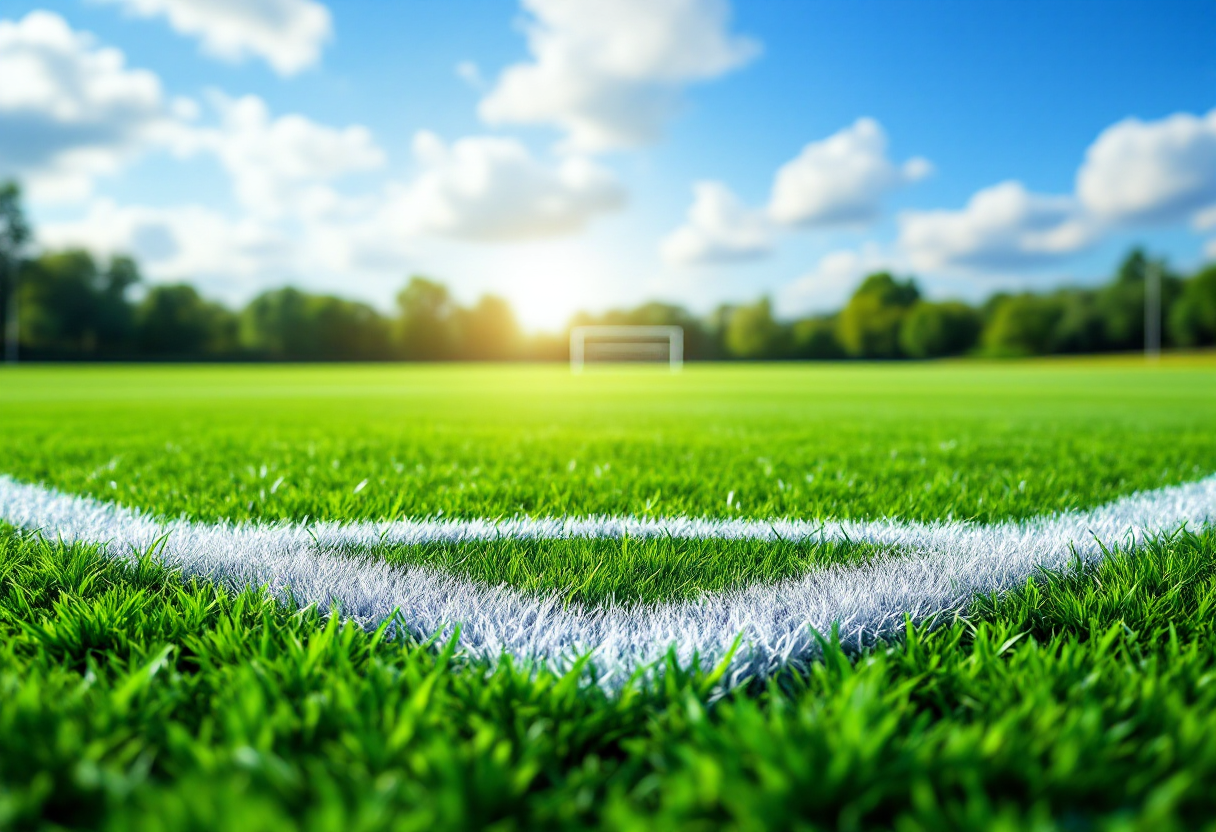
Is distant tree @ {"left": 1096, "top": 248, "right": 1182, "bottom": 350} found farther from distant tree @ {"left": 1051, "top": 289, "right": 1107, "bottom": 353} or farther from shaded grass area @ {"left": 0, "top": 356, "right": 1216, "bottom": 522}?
shaded grass area @ {"left": 0, "top": 356, "right": 1216, "bottom": 522}

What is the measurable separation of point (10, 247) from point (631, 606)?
251 feet

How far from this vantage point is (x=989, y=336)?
75188mm

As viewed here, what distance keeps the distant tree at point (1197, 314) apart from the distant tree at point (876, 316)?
23.4 meters

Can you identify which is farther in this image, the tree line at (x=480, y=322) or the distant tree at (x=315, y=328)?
the distant tree at (x=315, y=328)

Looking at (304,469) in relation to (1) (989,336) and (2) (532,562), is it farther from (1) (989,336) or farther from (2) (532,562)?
(1) (989,336)

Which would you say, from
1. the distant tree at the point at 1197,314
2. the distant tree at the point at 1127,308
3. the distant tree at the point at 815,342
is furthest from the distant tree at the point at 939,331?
the distant tree at the point at 1197,314

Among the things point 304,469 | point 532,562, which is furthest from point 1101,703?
point 304,469

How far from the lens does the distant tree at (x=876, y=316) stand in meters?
80.4

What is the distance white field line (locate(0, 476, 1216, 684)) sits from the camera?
1536 millimetres

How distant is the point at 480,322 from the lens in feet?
270

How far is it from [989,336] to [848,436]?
78.2m

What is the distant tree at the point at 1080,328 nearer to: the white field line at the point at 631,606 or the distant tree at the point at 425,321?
the distant tree at the point at 425,321

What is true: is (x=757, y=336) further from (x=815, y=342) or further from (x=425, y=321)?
(x=425, y=321)

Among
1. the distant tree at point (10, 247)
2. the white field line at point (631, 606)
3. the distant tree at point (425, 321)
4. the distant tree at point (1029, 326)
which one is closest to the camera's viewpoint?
the white field line at point (631, 606)
